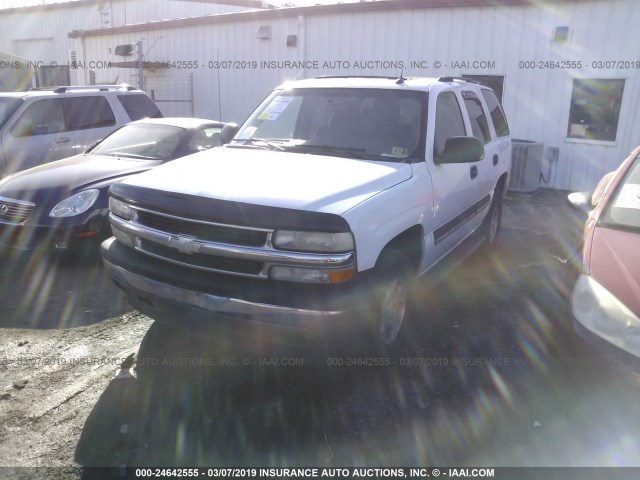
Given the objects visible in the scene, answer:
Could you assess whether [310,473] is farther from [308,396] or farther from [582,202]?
[582,202]

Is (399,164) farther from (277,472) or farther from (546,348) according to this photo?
(277,472)

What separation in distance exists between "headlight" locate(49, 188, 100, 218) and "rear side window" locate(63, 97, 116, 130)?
327cm

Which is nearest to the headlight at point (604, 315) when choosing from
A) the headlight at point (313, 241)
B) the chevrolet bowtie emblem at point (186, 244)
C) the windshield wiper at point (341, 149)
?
the headlight at point (313, 241)

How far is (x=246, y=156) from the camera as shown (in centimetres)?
395

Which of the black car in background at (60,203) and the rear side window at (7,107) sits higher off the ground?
the rear side window at (7,107)

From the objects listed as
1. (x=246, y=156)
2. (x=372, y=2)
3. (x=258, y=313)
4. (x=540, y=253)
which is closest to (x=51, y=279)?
(x=246, y=156)

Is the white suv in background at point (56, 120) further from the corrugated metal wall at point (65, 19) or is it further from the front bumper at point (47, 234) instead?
the corrugated metal wall at point (65, 19)

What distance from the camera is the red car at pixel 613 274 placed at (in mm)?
2814

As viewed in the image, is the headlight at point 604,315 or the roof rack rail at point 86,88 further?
the roof rack rail at point 86,88

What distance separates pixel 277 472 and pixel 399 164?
86.0 inches

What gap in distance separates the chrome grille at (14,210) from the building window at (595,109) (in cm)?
925

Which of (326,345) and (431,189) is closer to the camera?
(326,345)

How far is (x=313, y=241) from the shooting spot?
9.41 feet

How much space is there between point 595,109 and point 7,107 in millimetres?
10006
